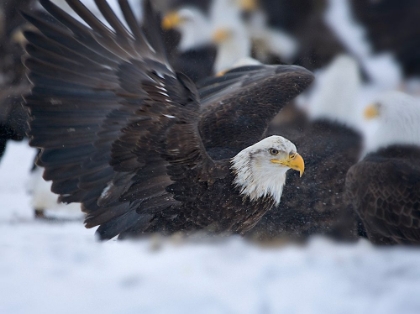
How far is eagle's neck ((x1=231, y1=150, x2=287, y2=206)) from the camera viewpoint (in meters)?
3.61

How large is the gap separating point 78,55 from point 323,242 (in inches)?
68.3

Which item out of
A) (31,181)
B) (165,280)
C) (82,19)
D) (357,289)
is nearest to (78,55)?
(82,19)

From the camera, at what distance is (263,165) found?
362 centimetres

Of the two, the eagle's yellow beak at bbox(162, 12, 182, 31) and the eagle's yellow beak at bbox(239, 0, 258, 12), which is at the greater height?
the eagle's yellow beak at bbox(162, 12, 182, 31)

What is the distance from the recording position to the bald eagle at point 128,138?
3.21 metres

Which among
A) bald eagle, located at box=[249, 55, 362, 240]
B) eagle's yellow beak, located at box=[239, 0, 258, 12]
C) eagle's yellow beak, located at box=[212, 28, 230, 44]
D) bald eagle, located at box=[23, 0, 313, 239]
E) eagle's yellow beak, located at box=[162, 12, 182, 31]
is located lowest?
bald eagle, located at box=[249, 55, 362, 240]

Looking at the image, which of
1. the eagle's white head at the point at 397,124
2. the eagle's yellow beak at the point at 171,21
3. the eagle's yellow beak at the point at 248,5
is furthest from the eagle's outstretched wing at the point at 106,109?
the eagle's yellow beak at the point at 248,5

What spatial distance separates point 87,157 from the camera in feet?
10.9

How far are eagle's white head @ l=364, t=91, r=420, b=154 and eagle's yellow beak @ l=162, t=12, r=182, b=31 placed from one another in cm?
299

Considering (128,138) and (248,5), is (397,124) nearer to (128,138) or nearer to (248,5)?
(128,138)

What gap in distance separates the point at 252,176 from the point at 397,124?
131 cm

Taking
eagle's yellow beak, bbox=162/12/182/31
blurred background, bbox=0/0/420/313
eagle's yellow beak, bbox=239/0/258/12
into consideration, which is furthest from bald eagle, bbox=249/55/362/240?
eagle's yellow beak, bbox=239/0/258/12

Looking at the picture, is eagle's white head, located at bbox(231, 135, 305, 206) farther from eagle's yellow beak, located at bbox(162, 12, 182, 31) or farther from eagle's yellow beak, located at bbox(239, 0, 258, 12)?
eagle's yellow beak, located at bbox(239, 0, 258, 12)

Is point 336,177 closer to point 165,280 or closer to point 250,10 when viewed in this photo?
point 165,280
